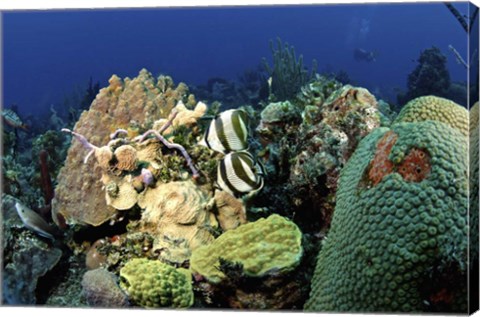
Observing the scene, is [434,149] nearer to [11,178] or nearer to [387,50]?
[11,178]

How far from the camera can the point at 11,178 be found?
408cm

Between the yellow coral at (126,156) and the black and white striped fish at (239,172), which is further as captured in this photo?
the yellow coral at (126,156)

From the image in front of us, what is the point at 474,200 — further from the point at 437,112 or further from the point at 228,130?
the point at 228,130

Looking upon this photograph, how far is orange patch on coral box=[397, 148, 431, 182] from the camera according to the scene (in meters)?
2.88

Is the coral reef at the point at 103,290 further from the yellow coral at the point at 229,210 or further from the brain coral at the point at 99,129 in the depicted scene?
the yellow coral at the point at 229,210

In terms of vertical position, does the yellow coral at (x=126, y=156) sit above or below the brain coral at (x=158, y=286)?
above

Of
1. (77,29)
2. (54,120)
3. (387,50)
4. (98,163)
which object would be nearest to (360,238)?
(98,163)

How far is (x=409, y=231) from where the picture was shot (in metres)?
2.79

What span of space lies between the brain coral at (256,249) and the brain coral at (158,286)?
141 millimetres

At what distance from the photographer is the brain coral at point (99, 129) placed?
3.92 meters

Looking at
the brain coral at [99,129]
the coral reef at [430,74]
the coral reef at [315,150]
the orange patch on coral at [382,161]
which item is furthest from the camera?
the coral reef at [430,74]

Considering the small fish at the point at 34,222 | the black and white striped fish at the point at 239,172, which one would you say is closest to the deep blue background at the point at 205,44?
the small fish at the point at 34,222

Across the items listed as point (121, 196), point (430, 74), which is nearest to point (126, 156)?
point (121, 196)

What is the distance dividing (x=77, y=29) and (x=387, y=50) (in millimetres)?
21217
